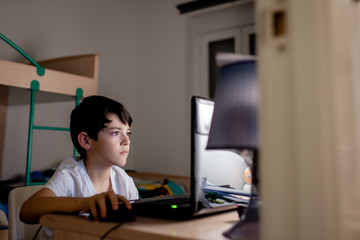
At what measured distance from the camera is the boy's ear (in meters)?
1.15

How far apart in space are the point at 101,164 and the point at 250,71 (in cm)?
71

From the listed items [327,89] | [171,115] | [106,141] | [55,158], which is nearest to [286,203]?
[327,89]

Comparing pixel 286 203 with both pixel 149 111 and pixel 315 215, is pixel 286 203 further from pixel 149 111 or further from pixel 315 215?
pixel 149 111

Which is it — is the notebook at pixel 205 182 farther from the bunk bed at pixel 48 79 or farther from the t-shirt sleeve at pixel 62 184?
the bunk bed at pixel 48 79

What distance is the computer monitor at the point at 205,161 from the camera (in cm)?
74

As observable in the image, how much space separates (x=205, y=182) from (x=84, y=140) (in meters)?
0.54

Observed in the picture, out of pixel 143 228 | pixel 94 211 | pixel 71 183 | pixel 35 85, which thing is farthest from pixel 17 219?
pixel 35 85

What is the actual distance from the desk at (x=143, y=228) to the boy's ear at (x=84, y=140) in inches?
17.9

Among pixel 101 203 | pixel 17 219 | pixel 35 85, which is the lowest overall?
pixel 17 219

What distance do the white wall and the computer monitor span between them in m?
2.03

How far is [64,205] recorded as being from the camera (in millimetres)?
722

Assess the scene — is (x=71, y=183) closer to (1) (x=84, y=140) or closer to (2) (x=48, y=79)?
(1) (x=84, y=140)

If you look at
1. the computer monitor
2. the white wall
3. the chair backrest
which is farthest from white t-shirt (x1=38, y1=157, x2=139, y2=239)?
the white wall

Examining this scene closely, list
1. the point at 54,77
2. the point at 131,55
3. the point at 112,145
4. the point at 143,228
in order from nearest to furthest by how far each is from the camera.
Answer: the point at 143,228
the point at 112,145
the point at 54,77
the point at 131,55
